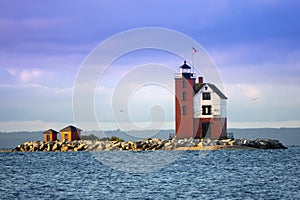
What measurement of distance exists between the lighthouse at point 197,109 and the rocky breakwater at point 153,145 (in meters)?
1.16

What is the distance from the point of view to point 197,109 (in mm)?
65375

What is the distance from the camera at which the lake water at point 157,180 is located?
1122 inches

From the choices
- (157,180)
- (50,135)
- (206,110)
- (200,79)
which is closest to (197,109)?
(206,110)

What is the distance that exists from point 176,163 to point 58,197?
2006 centimetres

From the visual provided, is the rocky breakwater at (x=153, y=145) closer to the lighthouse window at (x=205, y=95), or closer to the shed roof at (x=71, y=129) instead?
the shed roof at (x=71, y=129)

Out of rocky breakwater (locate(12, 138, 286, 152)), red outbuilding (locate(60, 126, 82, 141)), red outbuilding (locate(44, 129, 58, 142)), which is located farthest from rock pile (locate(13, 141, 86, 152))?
red outbuilding (locate(60, 126, 82, 141))

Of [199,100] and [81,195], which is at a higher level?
[199,100]

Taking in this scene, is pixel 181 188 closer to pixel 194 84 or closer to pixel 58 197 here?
pixel 58 197

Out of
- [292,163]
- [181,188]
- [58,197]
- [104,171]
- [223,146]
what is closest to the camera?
[58,197]

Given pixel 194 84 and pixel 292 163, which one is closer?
pixel 292 163

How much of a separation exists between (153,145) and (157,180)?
32.8 metres

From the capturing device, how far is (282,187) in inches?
1207

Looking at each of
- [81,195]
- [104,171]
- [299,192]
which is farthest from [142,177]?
[299,192]

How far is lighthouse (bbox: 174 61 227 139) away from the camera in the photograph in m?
64.6
